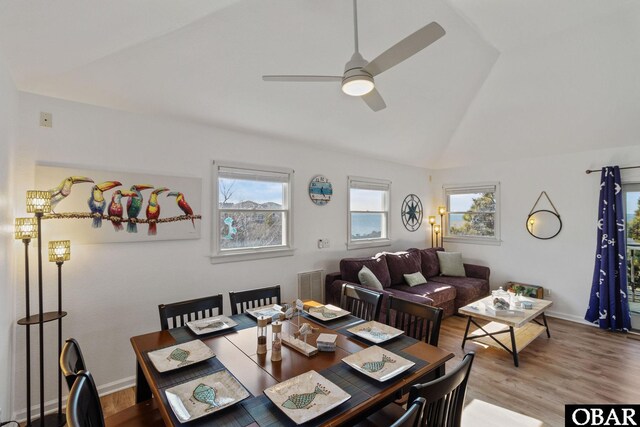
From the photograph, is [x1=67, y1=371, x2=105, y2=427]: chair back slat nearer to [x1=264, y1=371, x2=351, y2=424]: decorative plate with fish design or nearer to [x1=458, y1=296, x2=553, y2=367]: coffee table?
[x1=264, y1=371, x2=351, y2=424]: decorative plate with fish design

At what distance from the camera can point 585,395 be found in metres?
2.56

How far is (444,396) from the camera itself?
1193 mm

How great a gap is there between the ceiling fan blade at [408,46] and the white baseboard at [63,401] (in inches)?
128

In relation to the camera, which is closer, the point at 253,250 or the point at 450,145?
the point at 253,250

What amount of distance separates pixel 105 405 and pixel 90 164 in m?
1.99

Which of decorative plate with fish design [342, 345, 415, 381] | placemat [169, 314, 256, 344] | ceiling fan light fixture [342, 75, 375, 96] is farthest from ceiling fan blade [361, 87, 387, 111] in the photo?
placemat [169, 314, 256, 344]

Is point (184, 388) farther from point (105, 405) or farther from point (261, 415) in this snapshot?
point (105, 405)

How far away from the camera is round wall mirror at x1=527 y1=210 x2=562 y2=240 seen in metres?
4.58

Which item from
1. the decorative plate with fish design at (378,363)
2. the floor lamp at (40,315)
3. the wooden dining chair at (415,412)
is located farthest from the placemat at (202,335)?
the wooden dining chair at (415,412)

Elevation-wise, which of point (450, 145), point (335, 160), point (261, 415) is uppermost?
point (450, 145)

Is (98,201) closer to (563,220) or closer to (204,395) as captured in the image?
(204,395)

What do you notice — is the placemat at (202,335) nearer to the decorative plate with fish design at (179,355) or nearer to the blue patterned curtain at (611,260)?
the decorative plate with fish design at (179,355)

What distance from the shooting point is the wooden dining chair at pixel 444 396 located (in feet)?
3.61

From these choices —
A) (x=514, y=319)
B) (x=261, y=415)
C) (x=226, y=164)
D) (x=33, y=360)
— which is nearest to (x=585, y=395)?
(x=514, y=319)
